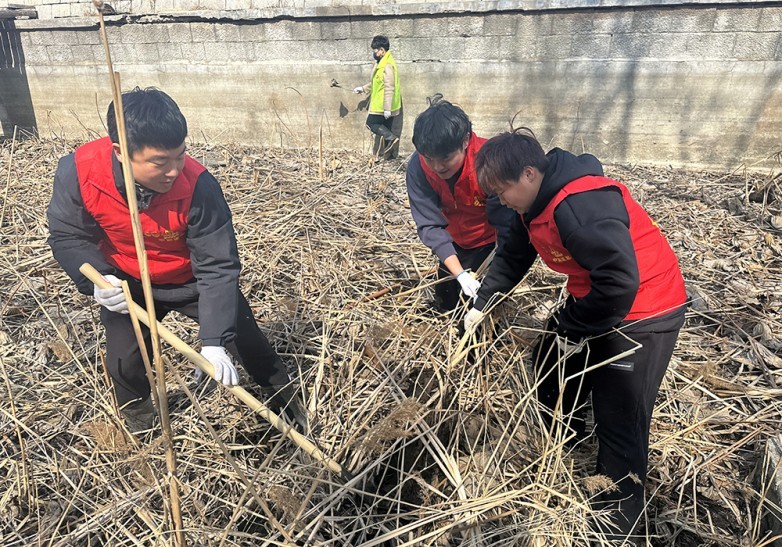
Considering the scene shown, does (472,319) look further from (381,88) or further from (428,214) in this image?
(381,88)

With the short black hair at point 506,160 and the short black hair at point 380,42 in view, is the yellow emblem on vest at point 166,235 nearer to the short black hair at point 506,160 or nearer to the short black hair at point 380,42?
the short black hair at point 506,160

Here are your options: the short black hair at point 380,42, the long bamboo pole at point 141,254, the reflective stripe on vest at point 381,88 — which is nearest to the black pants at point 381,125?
the reflective stripe on vest at point 381,88

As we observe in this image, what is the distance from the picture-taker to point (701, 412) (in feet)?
7.93

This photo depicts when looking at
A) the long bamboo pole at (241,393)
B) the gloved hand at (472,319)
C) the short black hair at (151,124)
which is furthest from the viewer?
the gloved hand at (472,319)

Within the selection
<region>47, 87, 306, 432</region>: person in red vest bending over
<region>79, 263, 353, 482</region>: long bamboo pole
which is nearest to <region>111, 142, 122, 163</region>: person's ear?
<region>47, 87, 306, 432</region>: person in red vest bending over

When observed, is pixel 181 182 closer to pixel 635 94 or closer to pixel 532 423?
pixel 532 423

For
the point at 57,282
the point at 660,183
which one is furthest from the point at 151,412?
the point at 660,183

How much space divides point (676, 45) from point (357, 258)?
15.4 ft

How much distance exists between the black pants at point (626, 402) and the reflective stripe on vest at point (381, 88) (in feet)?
17.6

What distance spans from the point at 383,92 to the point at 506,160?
17.0 feet

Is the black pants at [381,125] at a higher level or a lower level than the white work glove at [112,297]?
lower

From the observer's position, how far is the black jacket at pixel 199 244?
1.91m

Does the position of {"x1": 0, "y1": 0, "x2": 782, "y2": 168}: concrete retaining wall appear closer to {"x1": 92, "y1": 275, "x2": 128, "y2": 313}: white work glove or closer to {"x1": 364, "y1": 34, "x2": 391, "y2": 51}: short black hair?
{"x1": 364, "y1": 34, "x2": 391, "y2": 51}: short black hair

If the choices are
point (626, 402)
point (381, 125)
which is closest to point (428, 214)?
point (626, 402)
